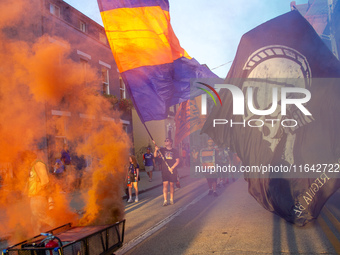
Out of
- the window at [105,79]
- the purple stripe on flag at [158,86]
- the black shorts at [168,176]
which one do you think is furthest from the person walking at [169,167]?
the window at [105,79]

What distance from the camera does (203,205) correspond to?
327 inches

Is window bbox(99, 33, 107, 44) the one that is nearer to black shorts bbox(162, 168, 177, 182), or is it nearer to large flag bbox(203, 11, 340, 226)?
black shorts bbox(162, 168, 177, 182)

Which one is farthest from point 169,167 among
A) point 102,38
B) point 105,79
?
point 105,79

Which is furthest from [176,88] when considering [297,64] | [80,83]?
[297,64]

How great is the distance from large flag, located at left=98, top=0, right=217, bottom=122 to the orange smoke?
86 centimetres

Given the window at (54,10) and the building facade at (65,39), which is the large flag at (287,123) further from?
the window at (54,10)

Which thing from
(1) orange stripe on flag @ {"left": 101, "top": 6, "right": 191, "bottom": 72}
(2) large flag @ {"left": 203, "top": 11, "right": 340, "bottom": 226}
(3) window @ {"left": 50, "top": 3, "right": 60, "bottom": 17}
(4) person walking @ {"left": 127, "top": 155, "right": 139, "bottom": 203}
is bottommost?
(4) person walking @ {"left": 127, "top": 155, "right": 139, "bottom": 203}

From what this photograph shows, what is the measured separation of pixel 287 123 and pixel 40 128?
4596 millimetres

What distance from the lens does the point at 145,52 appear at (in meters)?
6.64

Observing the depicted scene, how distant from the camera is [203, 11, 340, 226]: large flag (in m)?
5.47

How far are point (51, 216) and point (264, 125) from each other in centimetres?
407

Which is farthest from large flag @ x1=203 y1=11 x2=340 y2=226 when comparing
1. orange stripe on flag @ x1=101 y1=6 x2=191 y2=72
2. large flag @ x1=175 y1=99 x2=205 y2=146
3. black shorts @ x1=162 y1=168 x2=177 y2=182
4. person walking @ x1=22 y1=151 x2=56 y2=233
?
large flag @ x1=175 y1=99 x2=205 y2=146

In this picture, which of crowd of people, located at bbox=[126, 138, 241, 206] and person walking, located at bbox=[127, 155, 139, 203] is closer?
crowd of people, located at bbox=[126, 138, 241, 206]

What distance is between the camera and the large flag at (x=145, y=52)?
6363 mm
